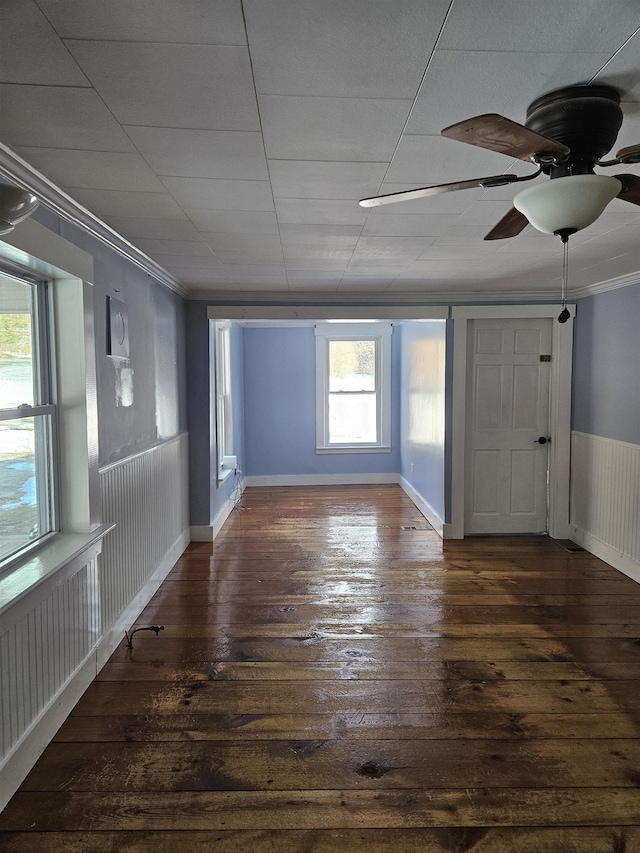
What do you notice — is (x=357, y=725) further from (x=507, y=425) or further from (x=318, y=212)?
(x=507, y=425)

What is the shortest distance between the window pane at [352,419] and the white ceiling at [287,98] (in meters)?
4.99

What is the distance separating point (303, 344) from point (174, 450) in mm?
3617

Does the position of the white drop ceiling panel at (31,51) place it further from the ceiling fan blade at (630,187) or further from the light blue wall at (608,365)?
the light blue wall at (608,365)

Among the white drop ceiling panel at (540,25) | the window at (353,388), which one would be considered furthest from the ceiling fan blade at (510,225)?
the window at (353,388)

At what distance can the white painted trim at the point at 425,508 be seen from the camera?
5.33 meters

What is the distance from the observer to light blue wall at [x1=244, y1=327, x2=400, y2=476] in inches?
303

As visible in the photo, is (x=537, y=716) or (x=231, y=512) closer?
(x=537, y=716)

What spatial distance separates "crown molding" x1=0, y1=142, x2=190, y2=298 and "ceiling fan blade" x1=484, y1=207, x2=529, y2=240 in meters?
1.76

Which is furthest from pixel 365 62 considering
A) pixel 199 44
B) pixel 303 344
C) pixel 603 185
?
pixel 303 344

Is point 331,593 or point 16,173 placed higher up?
point 16,173

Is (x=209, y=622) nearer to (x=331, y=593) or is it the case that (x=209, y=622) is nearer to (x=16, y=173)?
(x=331, y=593)

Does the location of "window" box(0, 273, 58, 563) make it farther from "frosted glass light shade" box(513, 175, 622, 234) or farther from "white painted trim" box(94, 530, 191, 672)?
"frosted glass light shade" box(513, 175, 622, 234)

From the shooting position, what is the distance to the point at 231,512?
6246 mm

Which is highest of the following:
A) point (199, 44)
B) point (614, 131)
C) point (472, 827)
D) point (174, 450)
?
point (199, 44)
